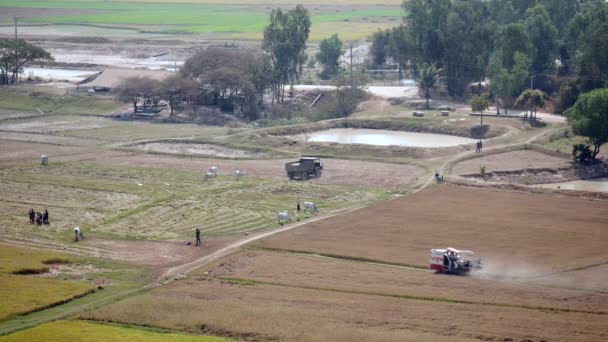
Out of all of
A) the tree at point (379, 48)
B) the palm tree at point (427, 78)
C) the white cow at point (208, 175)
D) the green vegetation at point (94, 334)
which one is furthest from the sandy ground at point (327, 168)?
the tree at point (379, 48)

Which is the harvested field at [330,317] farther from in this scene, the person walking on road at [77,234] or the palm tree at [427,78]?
the palm tree at [427,78]

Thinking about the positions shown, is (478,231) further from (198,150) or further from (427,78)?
(427,78)

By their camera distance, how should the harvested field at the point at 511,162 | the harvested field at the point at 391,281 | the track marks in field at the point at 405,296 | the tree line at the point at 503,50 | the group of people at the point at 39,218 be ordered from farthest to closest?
the tree line at the point at 503,50 → the harvested field at the point at 511,162 → the group of people at the point at 39,218 → the harvested field at the point at 391,281 → the track marks in field at the point at 405,296

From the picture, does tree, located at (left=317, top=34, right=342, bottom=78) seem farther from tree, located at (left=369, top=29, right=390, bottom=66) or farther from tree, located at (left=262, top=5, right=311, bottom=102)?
tree, located at (left=262, top=5, right=311, bottom=102)

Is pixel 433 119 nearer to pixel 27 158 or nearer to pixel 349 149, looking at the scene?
pixel 349 149

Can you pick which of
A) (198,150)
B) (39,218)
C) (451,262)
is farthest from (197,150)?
(451,262)

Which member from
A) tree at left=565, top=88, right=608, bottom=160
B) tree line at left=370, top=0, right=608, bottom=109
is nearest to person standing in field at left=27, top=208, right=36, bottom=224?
tree at left=565, top=88, right=608, bottom=160
